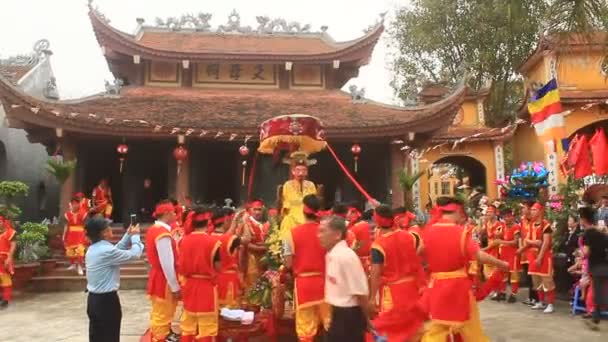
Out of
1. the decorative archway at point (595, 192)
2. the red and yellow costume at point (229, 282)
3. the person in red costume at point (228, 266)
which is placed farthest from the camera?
the decorative archway at point (595, 192)

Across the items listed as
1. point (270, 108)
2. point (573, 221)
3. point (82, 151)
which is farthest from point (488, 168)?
point (82, 151)

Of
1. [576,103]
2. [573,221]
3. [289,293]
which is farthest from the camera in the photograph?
[576,103]

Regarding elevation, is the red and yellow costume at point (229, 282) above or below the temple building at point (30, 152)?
below

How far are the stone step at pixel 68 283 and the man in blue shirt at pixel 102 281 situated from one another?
271 inches

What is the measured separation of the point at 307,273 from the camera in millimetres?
4961

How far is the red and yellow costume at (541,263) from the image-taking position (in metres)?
8.10

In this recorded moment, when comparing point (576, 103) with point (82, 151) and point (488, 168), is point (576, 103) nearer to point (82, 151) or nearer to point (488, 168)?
point (488, 168)

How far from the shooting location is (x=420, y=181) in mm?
20984

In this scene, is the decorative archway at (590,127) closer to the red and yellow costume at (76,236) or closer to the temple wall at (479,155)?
the temple wall at (479,155)

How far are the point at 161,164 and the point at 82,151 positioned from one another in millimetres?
2701

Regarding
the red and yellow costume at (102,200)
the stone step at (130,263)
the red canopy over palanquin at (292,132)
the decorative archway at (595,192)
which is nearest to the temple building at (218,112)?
the red and yellow costume at (102,200)

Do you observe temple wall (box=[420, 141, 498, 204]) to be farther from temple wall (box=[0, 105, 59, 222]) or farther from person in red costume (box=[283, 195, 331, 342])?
person in red costume (box=[283, 195, 331, 342])

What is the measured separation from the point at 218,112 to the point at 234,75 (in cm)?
265

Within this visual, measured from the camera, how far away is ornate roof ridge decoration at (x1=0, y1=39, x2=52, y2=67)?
19172mm
